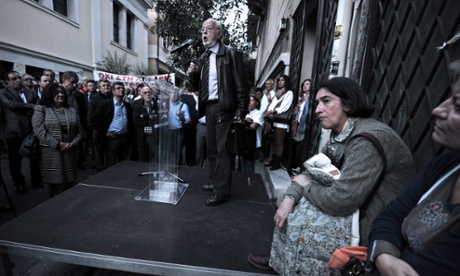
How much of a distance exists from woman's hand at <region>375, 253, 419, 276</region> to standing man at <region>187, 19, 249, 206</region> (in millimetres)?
2115

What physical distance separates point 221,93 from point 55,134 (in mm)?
2176

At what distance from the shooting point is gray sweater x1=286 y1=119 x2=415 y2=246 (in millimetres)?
1362

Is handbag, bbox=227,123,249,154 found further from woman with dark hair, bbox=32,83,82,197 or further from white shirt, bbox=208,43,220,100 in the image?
woman with dark hair, bbox=32,83,82,197

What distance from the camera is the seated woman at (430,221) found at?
85cm

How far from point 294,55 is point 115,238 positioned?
5.75 meters

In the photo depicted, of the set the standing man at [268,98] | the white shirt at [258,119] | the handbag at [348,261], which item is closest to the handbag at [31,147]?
the white shirt at [258,119]

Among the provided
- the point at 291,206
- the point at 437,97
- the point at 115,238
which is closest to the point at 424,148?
the point at 437,97

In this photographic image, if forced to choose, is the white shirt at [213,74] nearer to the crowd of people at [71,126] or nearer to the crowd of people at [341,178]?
the crowd of people at [341,178]

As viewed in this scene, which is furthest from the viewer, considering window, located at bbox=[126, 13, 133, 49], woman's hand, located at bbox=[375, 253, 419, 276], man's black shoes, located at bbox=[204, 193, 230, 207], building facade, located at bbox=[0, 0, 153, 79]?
window, located at bbox=[126, 13, 133, 49]

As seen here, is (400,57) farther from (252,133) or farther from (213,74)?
(252,133)

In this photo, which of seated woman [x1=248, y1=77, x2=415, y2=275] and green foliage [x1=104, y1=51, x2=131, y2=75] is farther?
green foliage [x1=104, y1=51, x2=131, y2=75]

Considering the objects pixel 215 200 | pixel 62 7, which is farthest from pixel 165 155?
pixel 62 7

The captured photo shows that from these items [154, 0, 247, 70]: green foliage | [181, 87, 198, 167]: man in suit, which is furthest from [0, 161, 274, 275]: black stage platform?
[154, 0, 247, 70]: green foliage

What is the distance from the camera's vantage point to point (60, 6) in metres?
11.5
